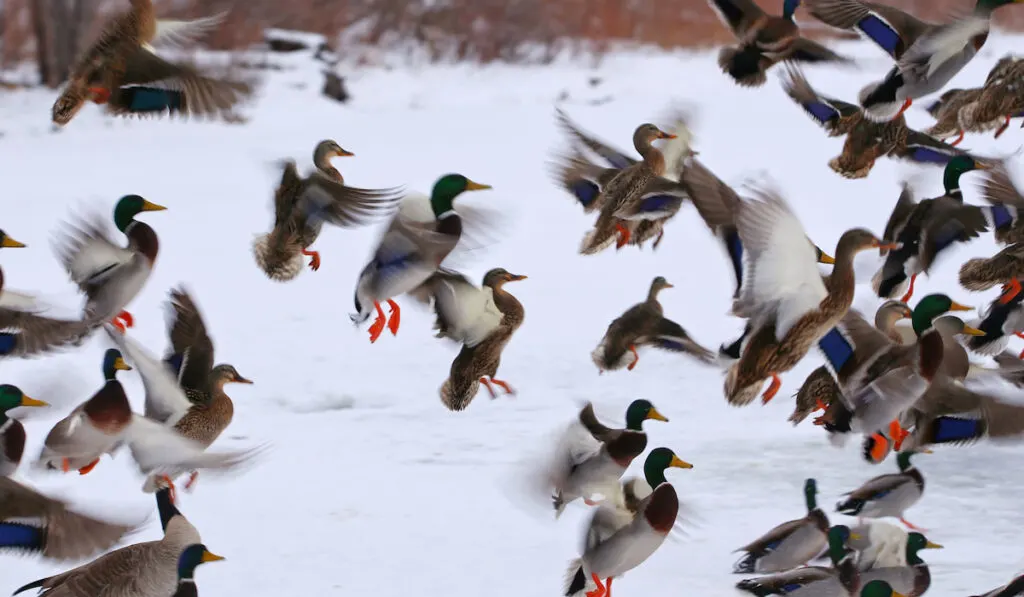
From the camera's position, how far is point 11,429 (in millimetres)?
2723

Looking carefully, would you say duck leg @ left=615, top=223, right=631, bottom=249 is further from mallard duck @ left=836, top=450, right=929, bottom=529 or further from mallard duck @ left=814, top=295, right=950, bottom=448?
mallard duck @ left=836, top=450, right=929, bottom=529

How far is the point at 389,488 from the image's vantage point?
11.1ft

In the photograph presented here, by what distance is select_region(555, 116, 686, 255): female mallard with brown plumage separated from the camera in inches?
87.4

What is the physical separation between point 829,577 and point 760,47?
0.99 metres

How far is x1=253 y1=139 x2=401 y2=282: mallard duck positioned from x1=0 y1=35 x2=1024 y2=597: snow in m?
0.15

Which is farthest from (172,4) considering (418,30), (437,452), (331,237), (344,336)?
(437,452)

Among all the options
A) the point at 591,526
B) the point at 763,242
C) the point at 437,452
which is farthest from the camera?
the point at 437,452

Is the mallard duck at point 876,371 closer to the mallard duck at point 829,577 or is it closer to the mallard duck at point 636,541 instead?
the mallard duck at point 829,577

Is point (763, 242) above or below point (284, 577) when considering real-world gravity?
above

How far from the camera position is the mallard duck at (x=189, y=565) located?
7.71 feet

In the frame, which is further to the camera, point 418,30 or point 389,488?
point 418,30

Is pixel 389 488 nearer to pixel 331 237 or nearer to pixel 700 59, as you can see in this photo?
pixel 331 237

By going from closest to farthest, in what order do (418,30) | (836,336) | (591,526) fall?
(836,336), (591,526), (418,30)

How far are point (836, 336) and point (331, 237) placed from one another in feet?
13.8
